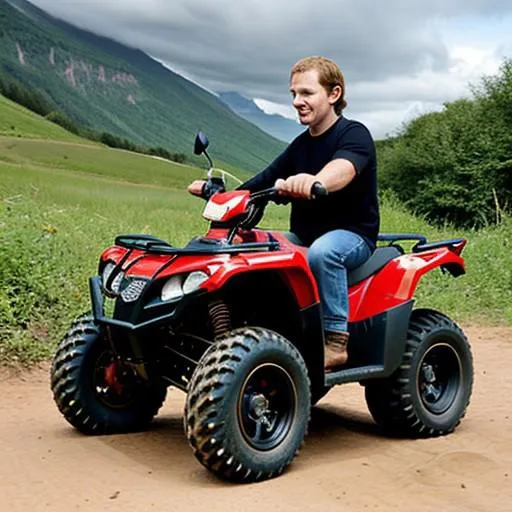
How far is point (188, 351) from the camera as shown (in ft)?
15.2

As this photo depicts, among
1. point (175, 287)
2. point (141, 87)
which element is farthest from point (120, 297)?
point (141, 87)

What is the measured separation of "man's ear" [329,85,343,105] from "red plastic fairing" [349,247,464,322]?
0.97 m

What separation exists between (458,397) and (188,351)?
6.00ft

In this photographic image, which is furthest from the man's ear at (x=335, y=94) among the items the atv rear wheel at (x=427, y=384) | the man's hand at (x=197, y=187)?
the atv rear wheel at (x=427, y=384)

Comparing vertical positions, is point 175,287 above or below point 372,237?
below

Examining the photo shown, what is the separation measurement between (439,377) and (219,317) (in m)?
1.83

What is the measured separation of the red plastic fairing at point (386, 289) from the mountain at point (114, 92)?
62.6 metres

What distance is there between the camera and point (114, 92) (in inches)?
4894

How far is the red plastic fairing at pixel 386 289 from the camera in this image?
5.03 m

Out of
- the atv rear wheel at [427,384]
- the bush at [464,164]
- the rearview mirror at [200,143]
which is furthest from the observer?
the bush at [464,164]

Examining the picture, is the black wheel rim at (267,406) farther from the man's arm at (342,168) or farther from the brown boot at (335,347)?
the man's arm at (342,168)

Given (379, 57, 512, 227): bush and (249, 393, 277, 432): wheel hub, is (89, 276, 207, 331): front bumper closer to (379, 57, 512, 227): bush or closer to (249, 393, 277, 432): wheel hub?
(249, 393, 277, 432): wheel hub

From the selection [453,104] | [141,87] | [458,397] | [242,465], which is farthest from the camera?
[141,87]

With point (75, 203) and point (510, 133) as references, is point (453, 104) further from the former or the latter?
point (75, 203)
